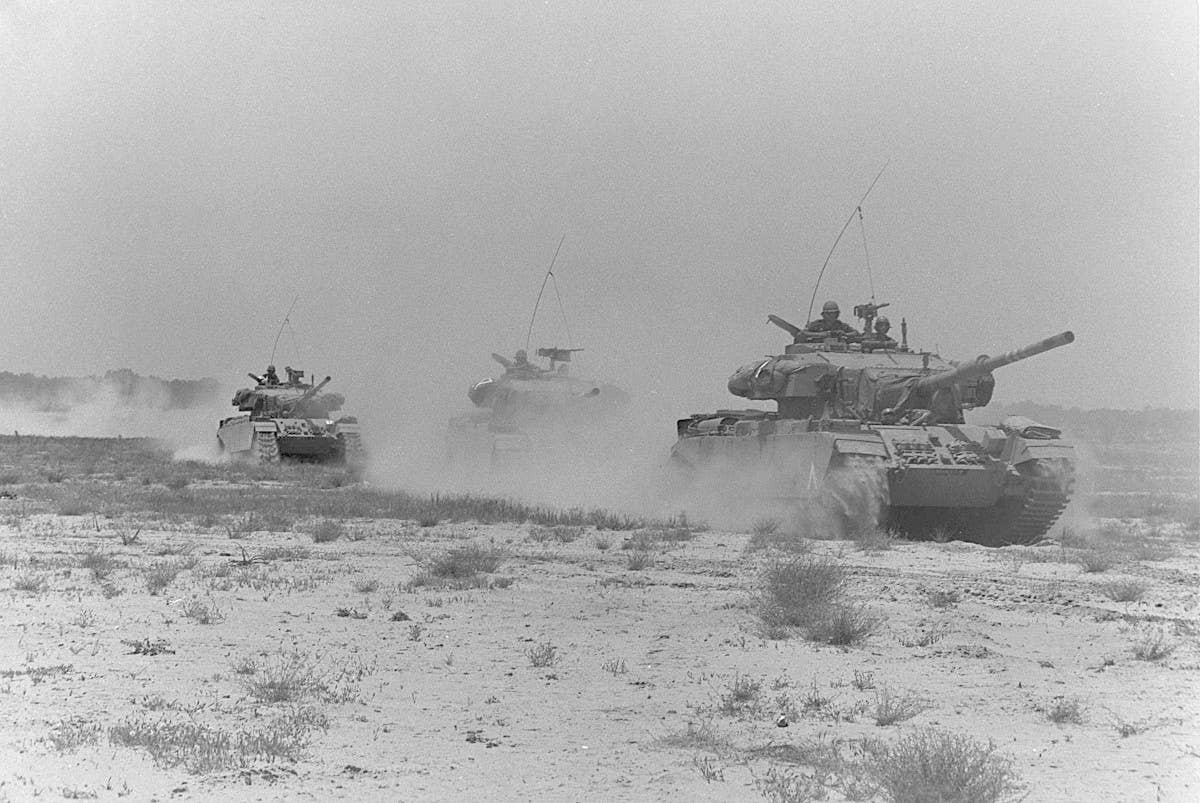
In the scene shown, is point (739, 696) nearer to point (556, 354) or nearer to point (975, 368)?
point (975, 368)

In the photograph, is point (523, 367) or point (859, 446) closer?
point (859, 446)

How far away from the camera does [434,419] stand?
35625 millimetres

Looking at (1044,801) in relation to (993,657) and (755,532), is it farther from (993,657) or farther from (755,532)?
(755,532)

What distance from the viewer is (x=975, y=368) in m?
18.2

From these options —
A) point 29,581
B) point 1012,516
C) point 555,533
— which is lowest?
point 29,581

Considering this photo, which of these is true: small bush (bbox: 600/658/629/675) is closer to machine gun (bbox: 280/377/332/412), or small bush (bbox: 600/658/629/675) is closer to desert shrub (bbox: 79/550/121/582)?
desert shrub (bbox: 79/550/121/582)

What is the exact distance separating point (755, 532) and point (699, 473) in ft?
11.3

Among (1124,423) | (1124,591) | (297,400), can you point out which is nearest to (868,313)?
(1124,591)

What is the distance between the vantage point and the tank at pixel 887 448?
17250 mm

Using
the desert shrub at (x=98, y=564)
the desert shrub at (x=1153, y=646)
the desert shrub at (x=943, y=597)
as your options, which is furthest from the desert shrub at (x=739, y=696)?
the desert shrub at (x=98, y=564)

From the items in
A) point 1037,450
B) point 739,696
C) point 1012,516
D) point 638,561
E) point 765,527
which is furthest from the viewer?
point 765,527

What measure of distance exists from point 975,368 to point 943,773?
1299 cm

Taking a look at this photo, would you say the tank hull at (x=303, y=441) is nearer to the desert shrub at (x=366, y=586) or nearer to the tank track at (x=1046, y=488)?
the tank track at (x=1046, y=488)

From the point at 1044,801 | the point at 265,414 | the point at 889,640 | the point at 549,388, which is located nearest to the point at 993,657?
the point at 889,640
